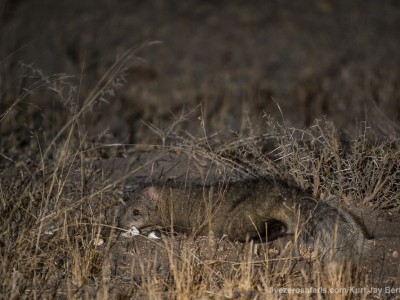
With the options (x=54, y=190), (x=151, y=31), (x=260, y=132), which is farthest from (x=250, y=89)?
(x=54, y=190)

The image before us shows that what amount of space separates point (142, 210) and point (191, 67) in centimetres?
926

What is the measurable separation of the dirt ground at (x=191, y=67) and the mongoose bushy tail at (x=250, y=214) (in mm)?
615

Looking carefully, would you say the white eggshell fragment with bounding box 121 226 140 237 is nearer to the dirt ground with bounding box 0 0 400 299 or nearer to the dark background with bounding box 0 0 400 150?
the dirt ground with bounding box 0 0 400 299

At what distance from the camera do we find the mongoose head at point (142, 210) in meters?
6.29

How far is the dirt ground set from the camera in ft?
30.0

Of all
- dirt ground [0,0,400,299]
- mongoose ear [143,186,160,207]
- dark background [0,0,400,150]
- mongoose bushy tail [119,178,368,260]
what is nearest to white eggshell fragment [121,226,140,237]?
mongoose bushy tail [119,178,368,260]

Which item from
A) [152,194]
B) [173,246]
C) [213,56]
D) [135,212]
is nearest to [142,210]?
[135,212]

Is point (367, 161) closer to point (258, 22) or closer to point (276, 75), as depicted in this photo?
point (276, 75)

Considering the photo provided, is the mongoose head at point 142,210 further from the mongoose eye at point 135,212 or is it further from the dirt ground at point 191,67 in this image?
the dirt ground at point 191,67

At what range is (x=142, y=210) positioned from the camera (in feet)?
20.7

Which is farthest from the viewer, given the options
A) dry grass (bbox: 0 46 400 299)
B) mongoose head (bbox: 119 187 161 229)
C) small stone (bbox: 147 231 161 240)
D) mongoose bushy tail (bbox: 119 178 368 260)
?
mongoose head (bbox: 119 187 161 229)

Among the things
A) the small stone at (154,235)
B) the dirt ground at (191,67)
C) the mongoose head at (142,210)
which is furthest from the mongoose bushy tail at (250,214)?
the dirt ground at (191,67)

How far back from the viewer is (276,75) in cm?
1454

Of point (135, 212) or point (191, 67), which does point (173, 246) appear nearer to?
point (135, 212)
